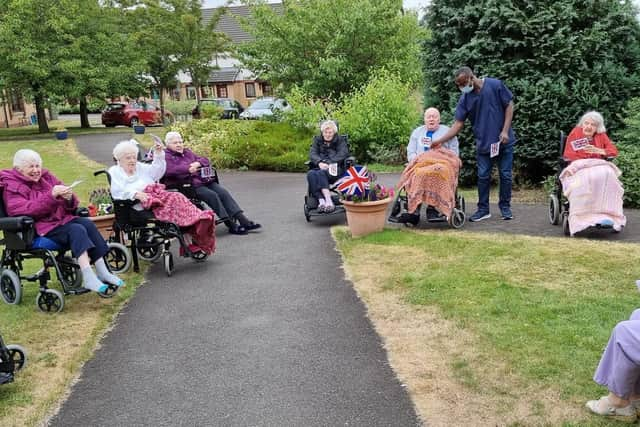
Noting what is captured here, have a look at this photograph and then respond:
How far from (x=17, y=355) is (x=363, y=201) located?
4313mm

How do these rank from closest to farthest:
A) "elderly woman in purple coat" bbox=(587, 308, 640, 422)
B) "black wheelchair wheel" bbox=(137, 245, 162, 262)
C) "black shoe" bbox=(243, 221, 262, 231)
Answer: "elderly woman in purple coat" bbox=(587, 308, 640, 422), "black wheelchair wheel" bbox=(137, 245, 162, 262), "black shoe" bbox=(243, 221, 262, 231)

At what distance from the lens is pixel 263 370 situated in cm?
416

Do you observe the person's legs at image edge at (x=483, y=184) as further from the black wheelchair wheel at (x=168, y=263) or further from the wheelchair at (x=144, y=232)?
the black wheelchair wheel at (x=168, y=263)

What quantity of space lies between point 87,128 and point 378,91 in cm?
2224

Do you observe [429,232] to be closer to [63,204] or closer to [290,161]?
[63,204]

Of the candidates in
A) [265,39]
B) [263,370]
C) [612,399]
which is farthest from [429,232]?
[265,39]

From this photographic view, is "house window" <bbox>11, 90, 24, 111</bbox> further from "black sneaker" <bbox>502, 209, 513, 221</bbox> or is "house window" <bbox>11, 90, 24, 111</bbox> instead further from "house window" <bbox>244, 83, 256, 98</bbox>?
"black sneaker" <bbox>502, 209, 513, 221</bbox>

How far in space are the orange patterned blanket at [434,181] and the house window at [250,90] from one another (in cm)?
4344

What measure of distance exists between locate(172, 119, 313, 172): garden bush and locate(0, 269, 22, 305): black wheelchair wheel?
8.73 meters

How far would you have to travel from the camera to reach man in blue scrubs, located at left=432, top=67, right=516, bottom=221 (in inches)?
297

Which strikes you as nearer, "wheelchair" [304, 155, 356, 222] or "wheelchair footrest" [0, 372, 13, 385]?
"wheelchair footrest" [0, 372, 13, 385]

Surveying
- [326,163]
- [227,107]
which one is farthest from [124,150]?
[227,107]

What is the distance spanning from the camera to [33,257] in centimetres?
558

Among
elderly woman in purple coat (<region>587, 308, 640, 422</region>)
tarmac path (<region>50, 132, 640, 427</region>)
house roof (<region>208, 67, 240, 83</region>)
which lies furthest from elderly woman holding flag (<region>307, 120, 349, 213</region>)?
house roof (<region>208, 67, 240, 83</region>)
